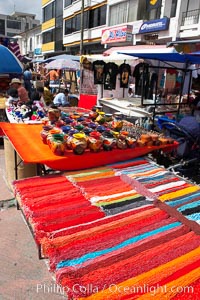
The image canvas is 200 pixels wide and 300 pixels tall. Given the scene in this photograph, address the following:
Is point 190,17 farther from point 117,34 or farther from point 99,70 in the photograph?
point 99,70

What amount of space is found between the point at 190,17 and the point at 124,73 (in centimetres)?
819

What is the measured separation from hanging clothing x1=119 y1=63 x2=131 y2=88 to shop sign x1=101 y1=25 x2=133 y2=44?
10029mm

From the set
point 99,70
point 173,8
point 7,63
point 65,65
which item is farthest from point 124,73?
point 173,8

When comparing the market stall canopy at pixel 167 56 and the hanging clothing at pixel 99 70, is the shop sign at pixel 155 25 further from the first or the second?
the market stall canopy at pixel 167 56

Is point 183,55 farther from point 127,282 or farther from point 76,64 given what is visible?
point 76,64

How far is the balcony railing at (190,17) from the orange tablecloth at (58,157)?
13003 millimetres

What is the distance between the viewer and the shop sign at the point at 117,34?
1748 centimetres

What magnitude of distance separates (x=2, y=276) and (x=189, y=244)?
173cm

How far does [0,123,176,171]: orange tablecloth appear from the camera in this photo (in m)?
2.71

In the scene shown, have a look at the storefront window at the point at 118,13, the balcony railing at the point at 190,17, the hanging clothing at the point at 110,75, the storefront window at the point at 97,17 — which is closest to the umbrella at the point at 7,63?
the hanging clothing at the point at 110,75

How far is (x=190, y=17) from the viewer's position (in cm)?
1417

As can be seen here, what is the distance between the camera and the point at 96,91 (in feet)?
36.0

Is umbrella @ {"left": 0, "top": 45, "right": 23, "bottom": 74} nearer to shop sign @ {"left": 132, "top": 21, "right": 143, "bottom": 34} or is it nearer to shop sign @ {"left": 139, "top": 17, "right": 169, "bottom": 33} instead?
shop sign @ {"left": 139, "top": 17, "right": 169, "bottom": 33}

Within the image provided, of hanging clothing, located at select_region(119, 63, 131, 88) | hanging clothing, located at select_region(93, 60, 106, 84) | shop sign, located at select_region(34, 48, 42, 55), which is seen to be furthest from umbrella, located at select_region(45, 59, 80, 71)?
shop sign, located at select_region(34, 48, 42, 55)
